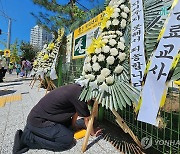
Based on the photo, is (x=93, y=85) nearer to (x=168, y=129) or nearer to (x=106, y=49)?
(x=106, y=49)

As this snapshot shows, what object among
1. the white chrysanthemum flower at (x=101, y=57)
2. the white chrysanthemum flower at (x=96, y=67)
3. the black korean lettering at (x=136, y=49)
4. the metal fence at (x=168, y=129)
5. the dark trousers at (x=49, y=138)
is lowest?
the dark trousers at (x=49, y=138)

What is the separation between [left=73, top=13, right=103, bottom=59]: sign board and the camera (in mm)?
3855

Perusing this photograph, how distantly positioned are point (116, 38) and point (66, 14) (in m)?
8.83

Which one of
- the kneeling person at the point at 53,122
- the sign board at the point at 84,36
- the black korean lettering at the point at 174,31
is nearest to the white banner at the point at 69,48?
the sign board at the point at 84,36

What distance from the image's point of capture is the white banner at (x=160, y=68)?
180 cm

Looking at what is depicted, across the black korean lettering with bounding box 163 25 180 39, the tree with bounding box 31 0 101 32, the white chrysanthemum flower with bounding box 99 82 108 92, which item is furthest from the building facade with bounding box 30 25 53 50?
the black korean lettering with bounding box 163 25 180 39

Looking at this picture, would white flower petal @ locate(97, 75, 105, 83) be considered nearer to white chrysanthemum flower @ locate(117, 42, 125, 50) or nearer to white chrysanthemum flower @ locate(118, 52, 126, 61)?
white chrysanthemum flower @ locate(118, 52, 126, 61)

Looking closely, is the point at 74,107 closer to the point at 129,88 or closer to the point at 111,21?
the point at 129,88

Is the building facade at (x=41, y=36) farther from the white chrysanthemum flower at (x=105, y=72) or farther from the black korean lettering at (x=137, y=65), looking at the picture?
the black korean lettering at (x=137, y=65)

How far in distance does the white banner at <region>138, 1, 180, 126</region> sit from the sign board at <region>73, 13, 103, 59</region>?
1855 millimetres

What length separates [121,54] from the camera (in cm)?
243

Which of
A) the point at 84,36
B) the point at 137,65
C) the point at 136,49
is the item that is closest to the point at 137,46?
the point at 136,49

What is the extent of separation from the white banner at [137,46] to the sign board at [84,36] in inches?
51.2

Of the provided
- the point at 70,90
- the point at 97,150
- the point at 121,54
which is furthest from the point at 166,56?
the point at 97,150
